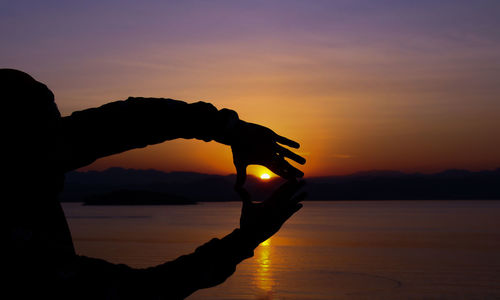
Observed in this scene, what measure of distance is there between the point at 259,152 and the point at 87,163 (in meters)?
0.46

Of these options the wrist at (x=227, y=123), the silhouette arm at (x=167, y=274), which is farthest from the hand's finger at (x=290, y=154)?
the silhouette arm at (x=167, y=274)

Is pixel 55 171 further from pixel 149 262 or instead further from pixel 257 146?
pixel 149 262

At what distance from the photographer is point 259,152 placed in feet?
5.34

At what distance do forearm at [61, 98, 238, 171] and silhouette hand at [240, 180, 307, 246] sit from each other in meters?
0.21

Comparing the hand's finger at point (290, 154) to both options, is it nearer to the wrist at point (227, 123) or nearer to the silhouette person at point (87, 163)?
the silhouette person at point (87, 163)

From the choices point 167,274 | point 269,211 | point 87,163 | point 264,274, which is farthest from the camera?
point 264,274

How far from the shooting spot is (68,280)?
3.50ft

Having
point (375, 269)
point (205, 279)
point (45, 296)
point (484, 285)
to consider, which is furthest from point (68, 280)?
point (375, 269)

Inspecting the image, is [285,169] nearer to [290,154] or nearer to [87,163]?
[290,154]

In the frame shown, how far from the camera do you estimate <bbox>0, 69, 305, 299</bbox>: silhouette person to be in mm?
1075

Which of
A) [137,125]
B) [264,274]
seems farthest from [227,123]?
[264,274]

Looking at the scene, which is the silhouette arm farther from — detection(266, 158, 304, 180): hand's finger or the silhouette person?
detection(266, 158, 304, 180): hand's finger

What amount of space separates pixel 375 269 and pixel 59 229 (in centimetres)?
2868

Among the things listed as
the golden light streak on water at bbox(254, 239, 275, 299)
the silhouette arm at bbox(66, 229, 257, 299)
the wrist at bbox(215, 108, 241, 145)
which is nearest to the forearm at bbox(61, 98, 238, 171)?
the wrist at bbox(215, 108, 241, 145)
